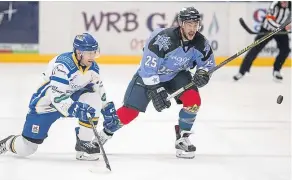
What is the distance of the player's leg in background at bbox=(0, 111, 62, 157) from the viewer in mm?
3789

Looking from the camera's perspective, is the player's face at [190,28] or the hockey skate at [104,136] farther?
the hockey skate at [104,136]

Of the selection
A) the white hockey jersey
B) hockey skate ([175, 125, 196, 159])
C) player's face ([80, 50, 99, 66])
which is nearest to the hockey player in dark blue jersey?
hockey skate ([175, 125, 196, 159])

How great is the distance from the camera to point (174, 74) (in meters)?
4.12

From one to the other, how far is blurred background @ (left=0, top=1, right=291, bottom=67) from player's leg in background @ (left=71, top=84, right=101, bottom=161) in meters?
4.33

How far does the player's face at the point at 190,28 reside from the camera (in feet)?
12.7

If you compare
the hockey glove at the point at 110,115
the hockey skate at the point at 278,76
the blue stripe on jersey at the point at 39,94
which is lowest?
the hockey skate at the point at 278,76

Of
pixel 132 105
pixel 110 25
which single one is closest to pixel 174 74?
pixel 132 105

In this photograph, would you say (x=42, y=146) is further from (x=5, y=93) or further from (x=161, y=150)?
(x=5, y=93)

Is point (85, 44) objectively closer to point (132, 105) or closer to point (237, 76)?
point (132, 105)

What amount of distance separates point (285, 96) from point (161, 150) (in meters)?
2.53

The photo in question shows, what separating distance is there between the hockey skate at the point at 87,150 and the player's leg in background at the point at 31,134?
Result: 182 millimetres

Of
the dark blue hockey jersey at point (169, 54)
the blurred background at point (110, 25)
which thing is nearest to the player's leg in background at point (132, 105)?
the dark blue hockey jersey at point (169, 54)

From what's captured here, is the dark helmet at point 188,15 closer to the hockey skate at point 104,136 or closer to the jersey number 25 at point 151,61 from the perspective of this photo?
the jersey number 25 at point 151,61

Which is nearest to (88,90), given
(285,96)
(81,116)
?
(81,116)
